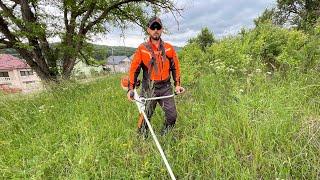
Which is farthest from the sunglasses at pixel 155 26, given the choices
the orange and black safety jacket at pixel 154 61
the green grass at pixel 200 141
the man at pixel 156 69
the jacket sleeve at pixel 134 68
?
the green grass at pixel 200 141

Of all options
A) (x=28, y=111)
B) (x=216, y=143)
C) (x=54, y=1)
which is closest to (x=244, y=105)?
(x=216, y=143)

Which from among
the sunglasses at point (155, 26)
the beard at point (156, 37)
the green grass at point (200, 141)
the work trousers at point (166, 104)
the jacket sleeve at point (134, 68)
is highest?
the sunglasses at point (155, 26)

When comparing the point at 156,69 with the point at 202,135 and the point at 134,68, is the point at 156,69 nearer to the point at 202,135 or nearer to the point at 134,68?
the point at 134,68

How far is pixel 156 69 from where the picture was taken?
422cm

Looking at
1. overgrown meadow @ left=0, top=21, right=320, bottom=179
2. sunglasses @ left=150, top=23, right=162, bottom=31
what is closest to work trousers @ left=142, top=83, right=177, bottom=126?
overgrown meadow @ left=0, top=21, right=320, bottom=179

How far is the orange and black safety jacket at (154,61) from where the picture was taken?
4188mm

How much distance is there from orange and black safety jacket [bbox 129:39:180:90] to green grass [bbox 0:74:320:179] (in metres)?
0.76

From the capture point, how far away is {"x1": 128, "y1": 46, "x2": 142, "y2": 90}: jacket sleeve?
166 inches

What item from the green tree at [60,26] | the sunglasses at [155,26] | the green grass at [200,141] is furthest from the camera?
the green tree at [60,26]

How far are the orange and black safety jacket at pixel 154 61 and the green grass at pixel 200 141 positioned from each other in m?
0.76

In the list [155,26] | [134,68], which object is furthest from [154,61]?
[155,26]

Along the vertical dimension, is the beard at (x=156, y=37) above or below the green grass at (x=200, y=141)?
above

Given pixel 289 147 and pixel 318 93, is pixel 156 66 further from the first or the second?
pixel 318 93

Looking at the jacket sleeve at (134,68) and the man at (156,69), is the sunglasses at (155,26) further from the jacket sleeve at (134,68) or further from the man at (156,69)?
the jacket sleeve at (134,68)
